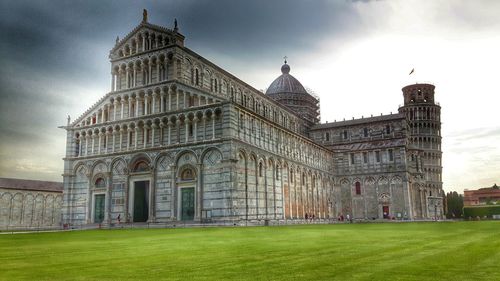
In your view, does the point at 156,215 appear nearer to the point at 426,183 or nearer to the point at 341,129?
the point at 341,129

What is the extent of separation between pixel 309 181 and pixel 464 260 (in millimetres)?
50832

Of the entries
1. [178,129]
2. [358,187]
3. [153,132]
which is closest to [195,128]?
[178,129]

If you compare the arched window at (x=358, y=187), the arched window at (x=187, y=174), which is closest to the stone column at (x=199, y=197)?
the arched window at (x=187, y=174)

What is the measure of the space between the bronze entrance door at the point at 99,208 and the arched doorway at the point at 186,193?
1045 cm

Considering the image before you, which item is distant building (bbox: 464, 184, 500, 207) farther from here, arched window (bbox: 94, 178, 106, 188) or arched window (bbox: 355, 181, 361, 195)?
arched window (bbox: 94, 178, 106, 188)

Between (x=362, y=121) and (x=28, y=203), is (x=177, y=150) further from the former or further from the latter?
(x=362, y=121)

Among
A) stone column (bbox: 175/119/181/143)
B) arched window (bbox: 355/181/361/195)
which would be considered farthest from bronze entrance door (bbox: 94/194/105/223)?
arched window (bbox: 355/181/361/195)

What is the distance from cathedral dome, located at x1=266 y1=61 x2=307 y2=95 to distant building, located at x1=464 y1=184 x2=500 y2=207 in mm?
81341

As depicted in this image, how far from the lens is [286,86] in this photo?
273 ft

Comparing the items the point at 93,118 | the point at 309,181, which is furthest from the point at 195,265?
the point at 309,181

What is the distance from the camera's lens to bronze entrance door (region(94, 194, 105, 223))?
1850 inches

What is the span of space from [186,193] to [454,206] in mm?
72237

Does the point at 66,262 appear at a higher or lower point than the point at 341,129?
lower

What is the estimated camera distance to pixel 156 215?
43438mm
